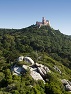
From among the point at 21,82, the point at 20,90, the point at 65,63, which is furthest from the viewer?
the point at 65,63

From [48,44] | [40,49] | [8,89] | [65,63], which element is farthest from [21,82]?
[48,44]

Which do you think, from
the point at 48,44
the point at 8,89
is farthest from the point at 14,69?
the point at 48,44

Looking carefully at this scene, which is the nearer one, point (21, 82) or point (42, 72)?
point (21, 82)

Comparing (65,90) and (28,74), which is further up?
(28,74)

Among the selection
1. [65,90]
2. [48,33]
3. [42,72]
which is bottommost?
[65,90]

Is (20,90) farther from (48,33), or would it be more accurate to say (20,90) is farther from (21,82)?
(48,33)

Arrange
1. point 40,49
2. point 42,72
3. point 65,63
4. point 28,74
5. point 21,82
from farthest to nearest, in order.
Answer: point 40,49, point 65,63, point 42,72, point 28,74, point 21,82

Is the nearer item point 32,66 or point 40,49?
point 32,66

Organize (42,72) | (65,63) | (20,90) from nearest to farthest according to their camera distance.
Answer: (20,90) → (42,72) → (65,63)

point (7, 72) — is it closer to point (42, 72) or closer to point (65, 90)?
point (42, 72)
